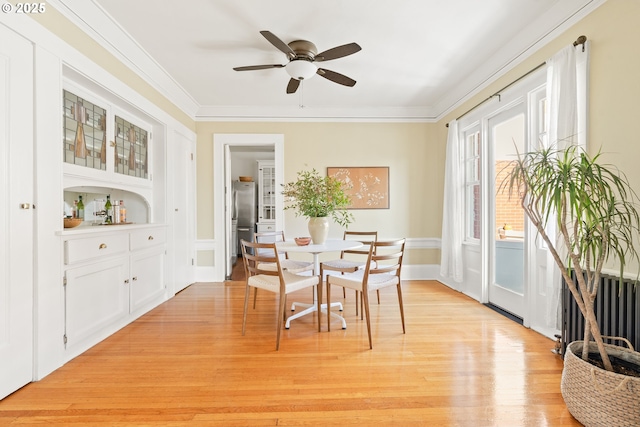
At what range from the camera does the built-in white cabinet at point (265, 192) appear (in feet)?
22.8

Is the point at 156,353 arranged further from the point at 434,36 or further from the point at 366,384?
the point at 434,36

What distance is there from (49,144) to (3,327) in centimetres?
117

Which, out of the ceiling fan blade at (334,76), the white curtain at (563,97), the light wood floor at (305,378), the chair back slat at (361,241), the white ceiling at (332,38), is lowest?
the light wood floor at (305,378)

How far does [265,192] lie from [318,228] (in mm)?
4253

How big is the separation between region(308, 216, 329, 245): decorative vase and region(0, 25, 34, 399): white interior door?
2110 mm

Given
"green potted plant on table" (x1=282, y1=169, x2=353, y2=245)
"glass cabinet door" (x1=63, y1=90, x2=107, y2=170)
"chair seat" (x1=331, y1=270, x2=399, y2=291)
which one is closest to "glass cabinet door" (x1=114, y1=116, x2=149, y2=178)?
"glass cabinet door" (x1=63, y1=90, x2=107, y2=170)

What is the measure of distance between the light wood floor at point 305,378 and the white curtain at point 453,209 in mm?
1125

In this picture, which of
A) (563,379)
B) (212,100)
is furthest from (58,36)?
(563,379)

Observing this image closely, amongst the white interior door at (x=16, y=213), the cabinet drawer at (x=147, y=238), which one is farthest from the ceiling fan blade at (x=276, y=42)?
the cabinet drawer at (x=147, y=238)

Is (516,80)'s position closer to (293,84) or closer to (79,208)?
(293,84)

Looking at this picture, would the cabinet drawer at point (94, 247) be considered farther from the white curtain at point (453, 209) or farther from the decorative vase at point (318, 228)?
the white curtain at point (453, 209)

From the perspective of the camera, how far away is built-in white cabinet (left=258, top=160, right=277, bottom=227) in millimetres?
6958

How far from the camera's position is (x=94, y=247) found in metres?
2.44

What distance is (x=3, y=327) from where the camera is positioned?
1743 millimetres
